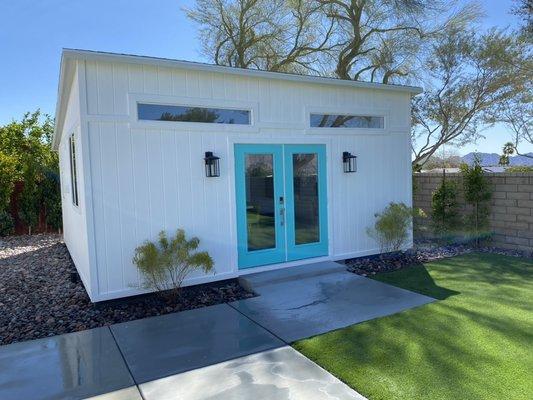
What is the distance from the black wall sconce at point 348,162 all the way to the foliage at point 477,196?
302 cm

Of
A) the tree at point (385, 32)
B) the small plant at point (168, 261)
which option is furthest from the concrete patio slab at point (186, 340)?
the tree at point (385, 32)

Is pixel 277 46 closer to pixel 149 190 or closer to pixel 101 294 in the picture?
pixel 149 190

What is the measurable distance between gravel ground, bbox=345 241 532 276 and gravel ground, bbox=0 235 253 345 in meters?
2.34

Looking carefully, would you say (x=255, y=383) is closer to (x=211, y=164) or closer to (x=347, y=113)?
(x=211, y=164)

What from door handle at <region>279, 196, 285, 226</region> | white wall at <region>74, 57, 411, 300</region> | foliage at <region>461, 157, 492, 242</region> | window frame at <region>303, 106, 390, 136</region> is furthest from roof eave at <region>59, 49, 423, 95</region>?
foliage at <region>461, 157, 492, 242</region>

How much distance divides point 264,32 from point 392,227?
971 cm

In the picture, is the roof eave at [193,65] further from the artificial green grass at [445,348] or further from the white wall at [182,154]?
the artificial green grass at [445,348]

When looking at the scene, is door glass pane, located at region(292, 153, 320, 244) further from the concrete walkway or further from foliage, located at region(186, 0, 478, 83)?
foliage, located at region(186, 0, 478, 83)

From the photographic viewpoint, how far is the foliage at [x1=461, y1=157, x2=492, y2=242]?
834cm

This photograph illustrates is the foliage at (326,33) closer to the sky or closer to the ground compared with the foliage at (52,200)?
closer to the sky

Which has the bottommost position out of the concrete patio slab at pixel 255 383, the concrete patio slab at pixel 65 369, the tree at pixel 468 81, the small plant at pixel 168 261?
the concrete patio slab at pixel 255 383

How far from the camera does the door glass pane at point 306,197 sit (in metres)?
6.79

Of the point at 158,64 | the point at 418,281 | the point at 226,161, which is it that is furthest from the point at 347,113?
the point at 158,64

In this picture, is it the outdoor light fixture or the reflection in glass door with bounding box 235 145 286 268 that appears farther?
the reflection in glass door with bounding box 235 145 286 268
